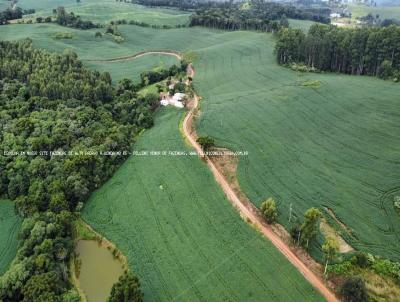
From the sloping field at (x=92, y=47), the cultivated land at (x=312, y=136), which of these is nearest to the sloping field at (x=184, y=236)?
the cultivated land at (x=312, y=136)

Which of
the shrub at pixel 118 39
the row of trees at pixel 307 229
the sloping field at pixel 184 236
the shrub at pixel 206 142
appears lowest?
the sloping field at pixel 184 236

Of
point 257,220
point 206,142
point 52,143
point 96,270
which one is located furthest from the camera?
point 52,143

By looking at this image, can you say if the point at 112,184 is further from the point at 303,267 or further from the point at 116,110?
the point at 303,267

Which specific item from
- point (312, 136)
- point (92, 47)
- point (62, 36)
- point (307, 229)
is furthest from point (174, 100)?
point (62, 36)

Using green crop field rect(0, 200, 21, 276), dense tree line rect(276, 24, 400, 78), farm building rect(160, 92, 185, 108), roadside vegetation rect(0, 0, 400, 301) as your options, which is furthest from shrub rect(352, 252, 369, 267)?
dense tree line rect(276, 24, 400, 78)

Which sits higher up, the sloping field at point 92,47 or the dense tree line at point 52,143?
the sloping field at point 92,47

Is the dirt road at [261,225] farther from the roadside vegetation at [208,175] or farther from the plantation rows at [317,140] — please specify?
the plantation rows at [317,140]

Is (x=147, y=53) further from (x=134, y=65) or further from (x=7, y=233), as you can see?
(x=7, y=233)
